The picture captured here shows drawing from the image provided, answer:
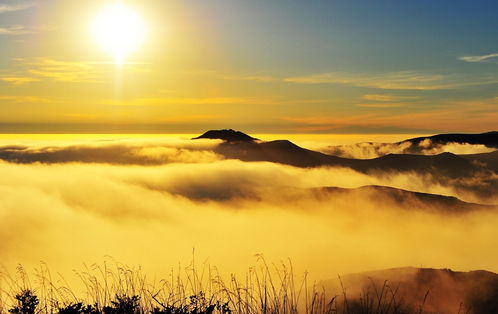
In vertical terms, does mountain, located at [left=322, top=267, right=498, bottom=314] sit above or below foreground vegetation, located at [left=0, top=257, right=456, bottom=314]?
below

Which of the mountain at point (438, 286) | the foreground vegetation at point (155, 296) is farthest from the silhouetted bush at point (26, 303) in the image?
the mountain at point (438, 286)

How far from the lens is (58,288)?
1675 cm

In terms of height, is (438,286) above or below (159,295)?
below

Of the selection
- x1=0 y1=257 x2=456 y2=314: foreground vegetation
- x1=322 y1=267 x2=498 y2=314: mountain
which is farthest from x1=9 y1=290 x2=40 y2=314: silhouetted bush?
x1=322 y1=267 x2=498 y2=314: mountain

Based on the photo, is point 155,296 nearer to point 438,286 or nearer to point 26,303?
point 26,303

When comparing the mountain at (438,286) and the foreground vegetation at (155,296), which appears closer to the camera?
the foreground vegetation at (155,296)

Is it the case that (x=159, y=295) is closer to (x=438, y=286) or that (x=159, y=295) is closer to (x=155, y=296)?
(x=155, y=296)

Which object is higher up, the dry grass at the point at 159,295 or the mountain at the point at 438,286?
the dry grass at the point at 159,295

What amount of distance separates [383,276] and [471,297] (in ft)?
53.9

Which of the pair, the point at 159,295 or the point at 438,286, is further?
the point at 438,286

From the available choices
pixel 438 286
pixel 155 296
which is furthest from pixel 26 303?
pixel 438 286

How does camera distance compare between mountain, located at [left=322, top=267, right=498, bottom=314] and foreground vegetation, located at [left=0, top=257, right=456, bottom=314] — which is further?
mountain, located at [left=322, top=267, right=498, bottom=314]

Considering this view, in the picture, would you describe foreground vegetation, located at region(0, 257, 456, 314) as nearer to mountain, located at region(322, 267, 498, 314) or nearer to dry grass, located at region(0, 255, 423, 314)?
dry grass, located at region(0, 255, 423, 314)

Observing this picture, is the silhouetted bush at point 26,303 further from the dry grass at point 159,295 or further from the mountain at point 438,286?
the mountain at point 438,286
